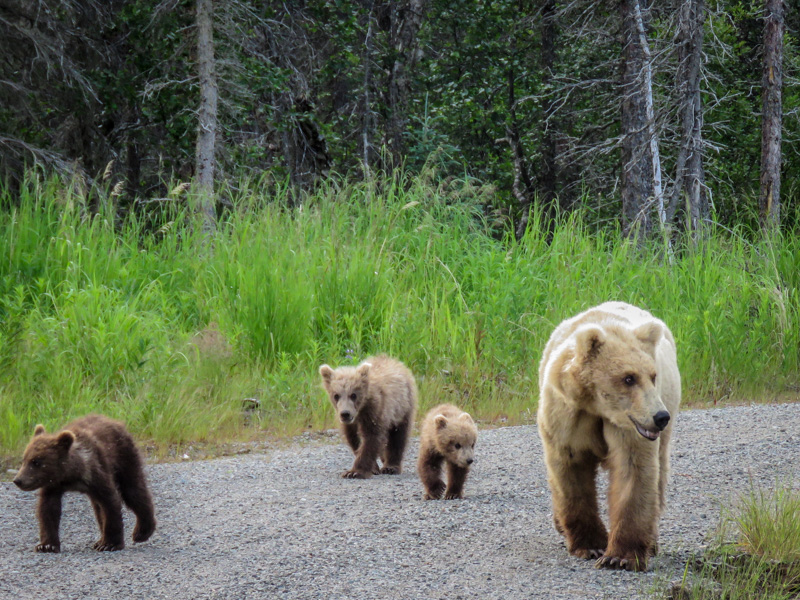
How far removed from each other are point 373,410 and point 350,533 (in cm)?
185

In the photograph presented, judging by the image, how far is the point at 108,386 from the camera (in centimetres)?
725

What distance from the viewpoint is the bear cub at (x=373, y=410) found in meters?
6.25

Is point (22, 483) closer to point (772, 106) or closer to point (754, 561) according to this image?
point (754, 561)

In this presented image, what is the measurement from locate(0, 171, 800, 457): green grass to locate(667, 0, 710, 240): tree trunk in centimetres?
140

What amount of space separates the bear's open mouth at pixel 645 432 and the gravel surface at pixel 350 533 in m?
0.52

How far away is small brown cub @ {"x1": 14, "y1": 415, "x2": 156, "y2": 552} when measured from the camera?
14.4 feet

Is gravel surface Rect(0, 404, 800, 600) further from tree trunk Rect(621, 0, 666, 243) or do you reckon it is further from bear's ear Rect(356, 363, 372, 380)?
tree trunk Rect(621, 0, 666, 243)

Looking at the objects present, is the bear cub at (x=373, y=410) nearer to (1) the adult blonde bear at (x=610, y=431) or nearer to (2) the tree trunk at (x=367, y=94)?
(1) the adult blonde bear at (x=610, y=431)

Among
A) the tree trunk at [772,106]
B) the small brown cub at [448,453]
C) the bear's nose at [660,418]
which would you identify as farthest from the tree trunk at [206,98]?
the bear's nose at [660,418]

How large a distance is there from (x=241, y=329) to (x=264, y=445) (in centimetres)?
158

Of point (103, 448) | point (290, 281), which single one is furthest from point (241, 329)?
point (103, 448)

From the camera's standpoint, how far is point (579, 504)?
4141mm

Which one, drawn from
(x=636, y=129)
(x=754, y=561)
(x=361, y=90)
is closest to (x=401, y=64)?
(x=361, y=90)

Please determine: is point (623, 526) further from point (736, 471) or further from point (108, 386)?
point (108, 386)
